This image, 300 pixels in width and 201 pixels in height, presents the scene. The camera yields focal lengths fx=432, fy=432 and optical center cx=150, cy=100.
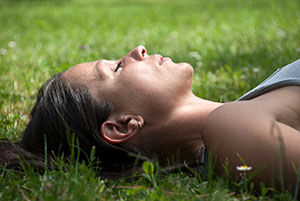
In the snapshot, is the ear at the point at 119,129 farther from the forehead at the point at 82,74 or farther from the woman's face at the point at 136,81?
the forehead at the point at 82,74

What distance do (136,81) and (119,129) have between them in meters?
0.31

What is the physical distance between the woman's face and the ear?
50 mm

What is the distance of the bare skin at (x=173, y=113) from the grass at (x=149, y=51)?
238mm

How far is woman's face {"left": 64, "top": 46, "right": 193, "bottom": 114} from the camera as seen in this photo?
253 cm

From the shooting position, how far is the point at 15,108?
12.1ft

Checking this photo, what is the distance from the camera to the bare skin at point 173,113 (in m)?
2.13

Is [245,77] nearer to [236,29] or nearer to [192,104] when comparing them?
[192,104]

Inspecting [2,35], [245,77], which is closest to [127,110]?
[245,77]

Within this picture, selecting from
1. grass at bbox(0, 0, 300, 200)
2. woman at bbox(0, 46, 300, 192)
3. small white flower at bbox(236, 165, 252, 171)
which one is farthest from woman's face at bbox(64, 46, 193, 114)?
small white flower at bbox(236, 165, 252, 171)

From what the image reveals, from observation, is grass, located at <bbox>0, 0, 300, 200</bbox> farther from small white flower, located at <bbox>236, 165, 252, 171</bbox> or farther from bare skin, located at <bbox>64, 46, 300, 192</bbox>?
bare skin, located at <bbox>64, 46, 300, 192</bbox>

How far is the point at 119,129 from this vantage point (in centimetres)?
259

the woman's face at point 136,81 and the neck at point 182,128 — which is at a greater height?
the woman's face at point 136,81

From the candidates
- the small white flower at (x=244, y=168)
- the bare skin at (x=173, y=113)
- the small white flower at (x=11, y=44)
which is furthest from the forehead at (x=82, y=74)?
the small white flower at (x=11, y=44)

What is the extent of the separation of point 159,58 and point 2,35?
17.3 ft
